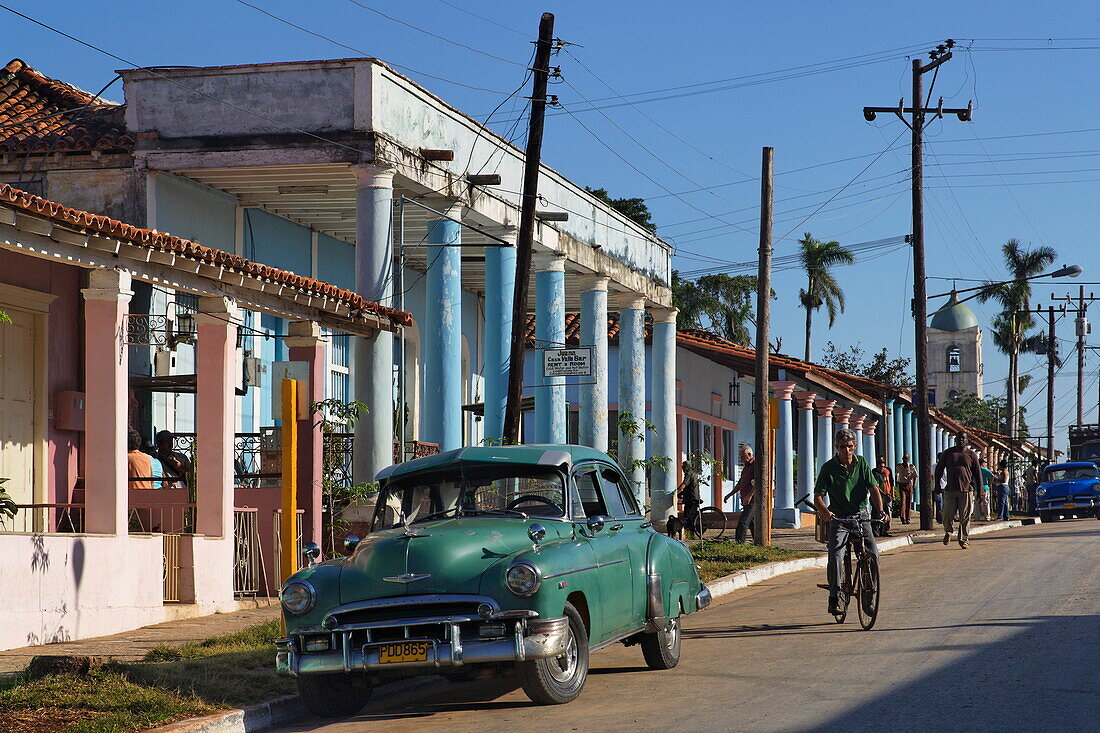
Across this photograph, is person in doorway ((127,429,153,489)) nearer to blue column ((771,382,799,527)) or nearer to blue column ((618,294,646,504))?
blue column ((618,294,646,504))

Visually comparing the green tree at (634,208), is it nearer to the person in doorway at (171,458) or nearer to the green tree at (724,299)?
the green tree at (724,299)

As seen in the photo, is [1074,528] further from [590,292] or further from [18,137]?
[18,137]

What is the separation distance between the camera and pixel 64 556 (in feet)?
38.2

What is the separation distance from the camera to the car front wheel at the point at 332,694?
28.3 ft

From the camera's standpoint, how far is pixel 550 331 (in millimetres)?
23703

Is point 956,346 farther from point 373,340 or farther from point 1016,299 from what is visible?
point 373,340

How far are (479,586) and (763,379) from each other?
50.6ft

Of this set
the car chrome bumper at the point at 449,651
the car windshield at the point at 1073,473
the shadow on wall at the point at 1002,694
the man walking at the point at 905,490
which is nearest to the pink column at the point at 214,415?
the car chrome bumper at the point at 449,651

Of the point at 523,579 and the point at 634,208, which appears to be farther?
the point at 634,208

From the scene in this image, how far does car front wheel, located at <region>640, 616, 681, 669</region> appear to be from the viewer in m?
10.1

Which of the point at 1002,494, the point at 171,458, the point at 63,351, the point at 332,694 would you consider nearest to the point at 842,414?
the point at 1002,494

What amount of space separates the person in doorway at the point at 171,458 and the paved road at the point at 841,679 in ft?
21.7

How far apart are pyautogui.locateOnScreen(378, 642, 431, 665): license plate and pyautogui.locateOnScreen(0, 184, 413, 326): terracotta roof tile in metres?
4.76

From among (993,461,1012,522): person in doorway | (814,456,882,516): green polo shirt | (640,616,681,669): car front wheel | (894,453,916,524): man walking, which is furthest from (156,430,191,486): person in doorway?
(993,461,1012,522): person in doorway
